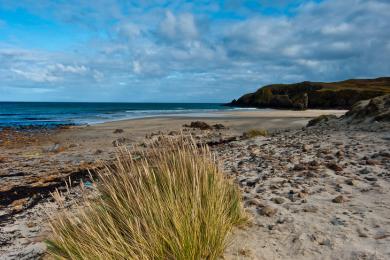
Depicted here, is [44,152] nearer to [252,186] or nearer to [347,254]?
[252,186]

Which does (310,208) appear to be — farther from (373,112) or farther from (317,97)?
(317,97)

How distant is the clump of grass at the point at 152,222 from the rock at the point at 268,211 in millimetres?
813

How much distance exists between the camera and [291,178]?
22.1ft

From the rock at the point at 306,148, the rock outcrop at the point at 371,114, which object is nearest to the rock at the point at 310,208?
the rock at the point at 306,148

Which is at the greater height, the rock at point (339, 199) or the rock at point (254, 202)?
the rock at point (339, 199)

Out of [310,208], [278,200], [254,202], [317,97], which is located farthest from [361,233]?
[317,97]

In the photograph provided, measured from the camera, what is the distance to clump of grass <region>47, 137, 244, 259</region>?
3.23m

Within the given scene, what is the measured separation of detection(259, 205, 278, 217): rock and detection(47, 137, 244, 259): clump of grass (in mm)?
813

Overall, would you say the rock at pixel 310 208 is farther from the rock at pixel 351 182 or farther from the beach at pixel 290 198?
the rock at pixel 351 182

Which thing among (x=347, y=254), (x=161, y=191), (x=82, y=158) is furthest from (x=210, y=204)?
(x=82, y=158)

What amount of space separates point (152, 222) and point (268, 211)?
87.9 inches

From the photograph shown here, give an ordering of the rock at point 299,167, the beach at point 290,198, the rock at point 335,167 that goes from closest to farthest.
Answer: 1. the beach at point 290,198
2. the rock at point 335,167
3. the rock at point 299,167

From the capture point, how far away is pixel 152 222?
329cm

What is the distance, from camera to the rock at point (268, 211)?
4918mm
